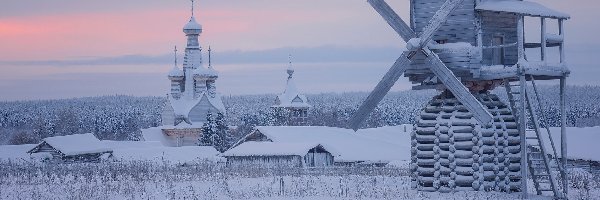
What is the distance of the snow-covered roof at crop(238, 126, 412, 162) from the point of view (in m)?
57.0

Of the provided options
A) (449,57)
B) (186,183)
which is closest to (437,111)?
(449,57)

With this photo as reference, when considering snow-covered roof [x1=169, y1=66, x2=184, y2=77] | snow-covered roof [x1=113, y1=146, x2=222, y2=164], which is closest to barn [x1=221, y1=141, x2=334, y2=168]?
snow-covered roof [x1=113, y1=146, x2=222, y2=164]

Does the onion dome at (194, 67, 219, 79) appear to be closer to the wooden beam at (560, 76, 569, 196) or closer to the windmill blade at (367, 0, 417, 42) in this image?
the windmill blade at (367, 0, 417, 42)

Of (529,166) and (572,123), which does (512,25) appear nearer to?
(529,166)

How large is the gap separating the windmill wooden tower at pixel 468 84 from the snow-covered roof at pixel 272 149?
24892mm

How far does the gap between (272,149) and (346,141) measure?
13432 millimetres

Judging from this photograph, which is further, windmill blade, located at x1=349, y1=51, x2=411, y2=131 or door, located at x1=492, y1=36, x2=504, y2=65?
door, located at x1=492, y1=36, x2=504, y2=65

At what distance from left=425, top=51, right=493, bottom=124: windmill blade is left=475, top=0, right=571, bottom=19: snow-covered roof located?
2042mm

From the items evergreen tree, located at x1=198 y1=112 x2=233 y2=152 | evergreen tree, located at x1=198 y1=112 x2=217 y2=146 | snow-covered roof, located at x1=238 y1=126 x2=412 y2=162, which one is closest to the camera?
snow-covered roof, located at x1=238 y1=126 x2=412 y2=162

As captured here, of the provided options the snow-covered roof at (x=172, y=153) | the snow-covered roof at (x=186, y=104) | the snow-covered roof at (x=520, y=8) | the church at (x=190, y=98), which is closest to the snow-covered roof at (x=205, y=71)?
the church at (x=190, y=98)

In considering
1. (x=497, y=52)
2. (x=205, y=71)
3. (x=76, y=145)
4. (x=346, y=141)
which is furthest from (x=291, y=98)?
(x=497, y=52)

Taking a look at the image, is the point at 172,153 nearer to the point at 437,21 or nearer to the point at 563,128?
the point at 437,21

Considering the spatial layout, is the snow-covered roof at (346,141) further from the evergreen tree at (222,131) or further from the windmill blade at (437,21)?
the windmill blade at (437,21)

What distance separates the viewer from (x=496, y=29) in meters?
23.8
